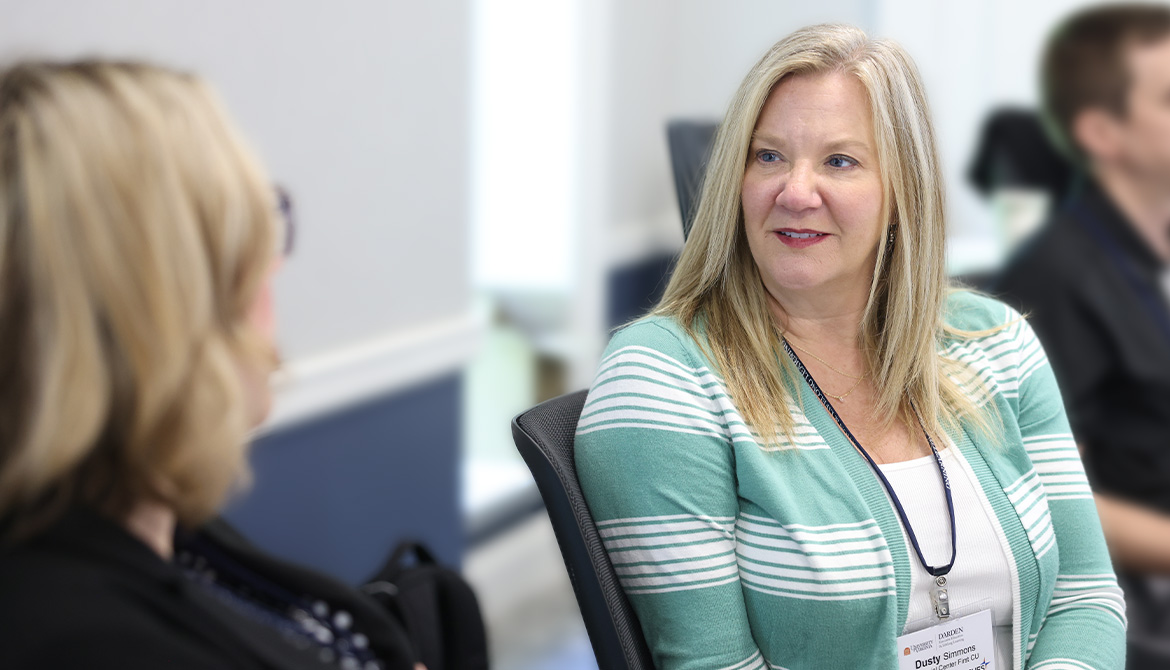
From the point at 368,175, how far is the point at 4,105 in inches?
53.7

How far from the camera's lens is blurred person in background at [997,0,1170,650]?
1.89 m

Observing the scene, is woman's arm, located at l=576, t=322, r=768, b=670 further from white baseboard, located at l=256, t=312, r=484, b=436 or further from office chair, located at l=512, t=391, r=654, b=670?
white baseboard, located at l=256, t=312, r=484, b=436

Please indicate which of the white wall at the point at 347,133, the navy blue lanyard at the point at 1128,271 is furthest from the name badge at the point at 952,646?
the white wall at the point at 347,133

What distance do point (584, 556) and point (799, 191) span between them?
487 millimetres

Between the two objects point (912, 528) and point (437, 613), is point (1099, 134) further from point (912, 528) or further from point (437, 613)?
point (437, 613)

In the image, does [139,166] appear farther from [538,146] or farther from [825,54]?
[538,146]

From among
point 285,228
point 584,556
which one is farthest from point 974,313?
point 285,228

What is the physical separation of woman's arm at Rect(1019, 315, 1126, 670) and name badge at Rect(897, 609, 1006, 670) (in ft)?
0.29

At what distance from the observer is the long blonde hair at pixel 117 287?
688 millimetres

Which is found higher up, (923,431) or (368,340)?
(923,431)

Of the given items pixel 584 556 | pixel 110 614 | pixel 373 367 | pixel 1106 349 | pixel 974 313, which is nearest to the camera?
pixel 110 614

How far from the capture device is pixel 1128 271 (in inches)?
77.4

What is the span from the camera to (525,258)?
10.2 feet

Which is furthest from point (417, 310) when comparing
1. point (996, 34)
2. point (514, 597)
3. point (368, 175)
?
point (996, 34)
